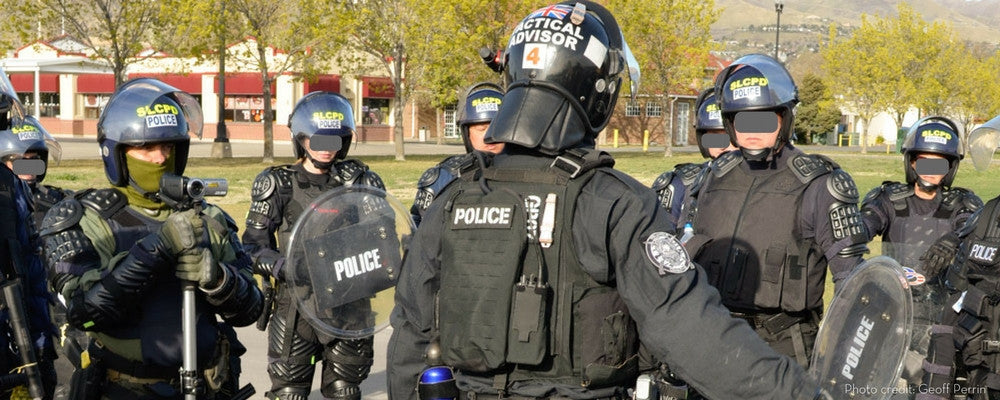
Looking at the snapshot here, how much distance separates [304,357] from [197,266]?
268 centimetres

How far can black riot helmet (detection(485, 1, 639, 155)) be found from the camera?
3.10 meters

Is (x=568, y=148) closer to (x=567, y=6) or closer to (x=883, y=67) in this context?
(x=567, y=6)

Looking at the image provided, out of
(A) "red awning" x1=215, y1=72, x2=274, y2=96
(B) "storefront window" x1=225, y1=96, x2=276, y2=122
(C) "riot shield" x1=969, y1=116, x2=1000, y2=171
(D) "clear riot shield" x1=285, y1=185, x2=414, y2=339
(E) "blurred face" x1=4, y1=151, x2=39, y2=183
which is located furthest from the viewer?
(B) "storefront window" x1=225, y1=96, x2=276, y2=122

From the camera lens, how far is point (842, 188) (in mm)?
4980

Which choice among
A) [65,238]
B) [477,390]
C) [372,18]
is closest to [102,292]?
[65,238]

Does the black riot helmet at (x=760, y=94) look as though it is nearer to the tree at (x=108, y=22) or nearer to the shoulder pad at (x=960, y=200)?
the shoulder pad at (x=960, y=200)

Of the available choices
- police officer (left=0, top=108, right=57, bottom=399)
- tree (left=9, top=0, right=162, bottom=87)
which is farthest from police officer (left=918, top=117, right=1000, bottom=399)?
tree (left=9, top=0, right=162, bottom=87)

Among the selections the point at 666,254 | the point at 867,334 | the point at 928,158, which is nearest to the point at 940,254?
the point at 928,158

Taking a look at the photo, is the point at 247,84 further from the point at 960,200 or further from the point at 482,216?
the point at 482,216

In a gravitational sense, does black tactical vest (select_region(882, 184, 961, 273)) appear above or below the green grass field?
above

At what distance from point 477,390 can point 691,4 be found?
4501 cm

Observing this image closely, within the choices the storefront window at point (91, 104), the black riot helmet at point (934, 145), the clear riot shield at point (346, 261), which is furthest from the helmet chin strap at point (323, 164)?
the storefront window at point (91, 104)

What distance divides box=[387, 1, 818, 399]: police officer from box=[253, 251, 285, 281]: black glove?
123 inches

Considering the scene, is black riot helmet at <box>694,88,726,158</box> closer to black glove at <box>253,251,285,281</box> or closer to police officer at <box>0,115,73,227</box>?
black glove at <box>253,251,285,281</box>
